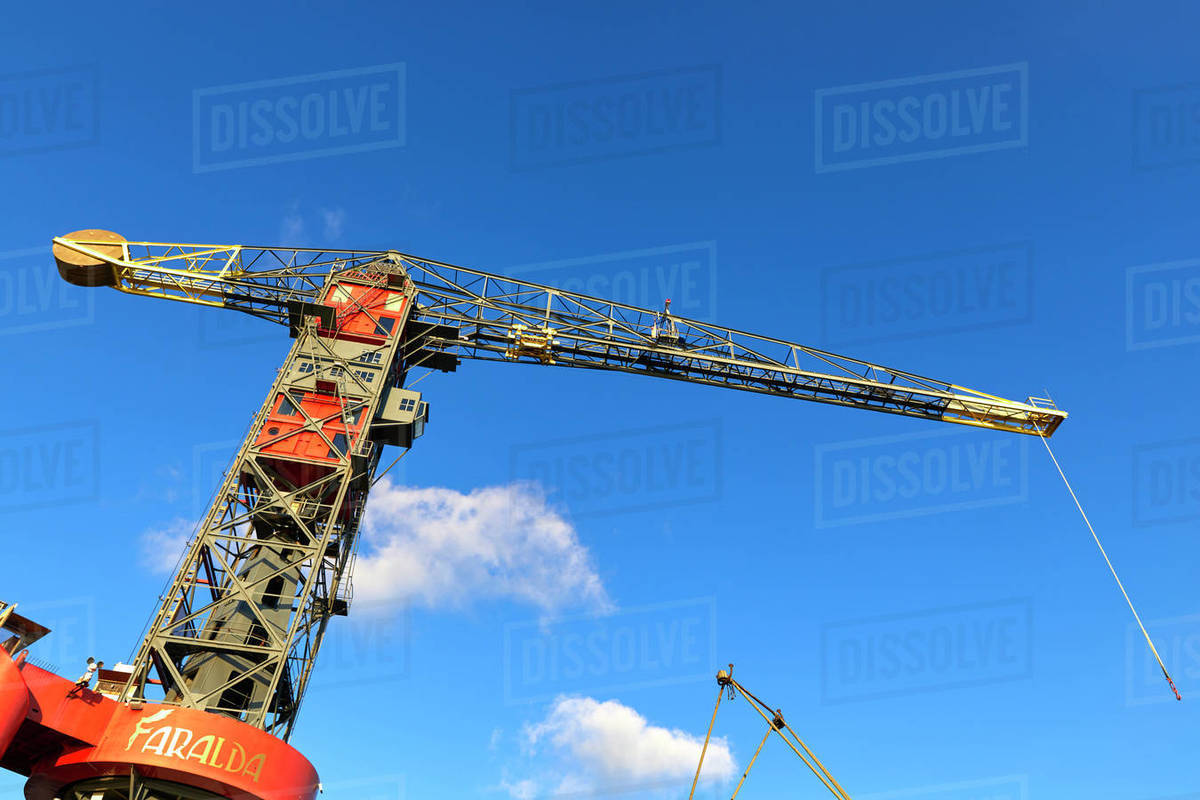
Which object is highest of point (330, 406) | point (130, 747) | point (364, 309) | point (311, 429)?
point (364, 309)

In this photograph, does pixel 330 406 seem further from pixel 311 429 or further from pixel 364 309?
pixel 364 309

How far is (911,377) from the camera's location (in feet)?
183

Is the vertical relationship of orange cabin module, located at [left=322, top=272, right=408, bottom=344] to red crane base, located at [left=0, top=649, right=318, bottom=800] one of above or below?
above

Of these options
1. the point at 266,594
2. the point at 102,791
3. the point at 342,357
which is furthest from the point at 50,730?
the point at 342,357

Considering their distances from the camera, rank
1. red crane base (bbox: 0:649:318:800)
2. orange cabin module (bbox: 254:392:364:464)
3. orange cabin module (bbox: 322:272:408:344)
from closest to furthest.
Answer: red crane base (bbox: 0:649:318:800) → orange cabin module (bbox: 254:392:364:464) → orange cabin module (bbox: 322:272:408:344)

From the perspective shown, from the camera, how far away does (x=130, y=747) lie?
3231 centimetres

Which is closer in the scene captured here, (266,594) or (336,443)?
(266,594)

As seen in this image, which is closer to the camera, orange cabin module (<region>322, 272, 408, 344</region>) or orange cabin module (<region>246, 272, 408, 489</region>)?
orange cabin module (<region>246, 272, 408, 489</region>)

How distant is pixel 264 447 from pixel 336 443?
9.72 feet

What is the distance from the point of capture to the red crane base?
3183cm

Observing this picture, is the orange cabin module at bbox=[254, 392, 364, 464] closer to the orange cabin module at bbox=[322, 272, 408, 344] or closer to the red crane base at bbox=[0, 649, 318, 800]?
the orange cabin module at bbox=[322, 272, 408, 344]

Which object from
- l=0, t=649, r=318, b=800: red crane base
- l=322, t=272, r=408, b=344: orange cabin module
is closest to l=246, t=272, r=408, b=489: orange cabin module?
l=322, t=272, r=408, b=344: orange cabin module

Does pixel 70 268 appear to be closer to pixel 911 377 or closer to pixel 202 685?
pixel 202 685

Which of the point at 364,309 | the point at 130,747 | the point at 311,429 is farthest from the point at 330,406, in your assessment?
the point at 130,747
